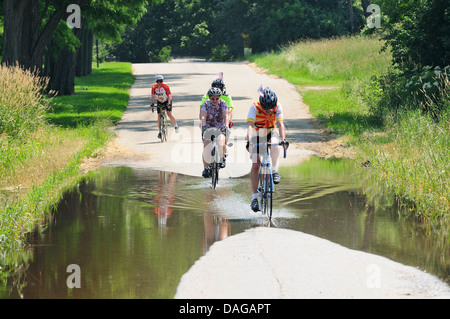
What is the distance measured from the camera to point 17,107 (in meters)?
17.0

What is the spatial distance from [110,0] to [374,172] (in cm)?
1812

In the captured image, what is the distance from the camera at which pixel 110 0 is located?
96.0 ft

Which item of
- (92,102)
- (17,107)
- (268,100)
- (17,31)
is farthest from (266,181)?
(92,102)

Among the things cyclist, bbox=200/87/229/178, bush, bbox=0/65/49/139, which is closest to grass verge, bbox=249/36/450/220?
cyclist, bbox=200/87/229/178

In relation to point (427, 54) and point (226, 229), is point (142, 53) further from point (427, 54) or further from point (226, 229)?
point (226, 229)

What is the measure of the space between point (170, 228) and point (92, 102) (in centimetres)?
2173

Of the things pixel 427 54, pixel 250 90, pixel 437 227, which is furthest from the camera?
pixel 250 90

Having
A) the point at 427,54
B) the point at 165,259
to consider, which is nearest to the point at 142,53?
the point at 427,54

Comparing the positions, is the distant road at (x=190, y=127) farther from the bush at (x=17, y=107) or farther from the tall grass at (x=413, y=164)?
the tall grass at (x=413, y=164)

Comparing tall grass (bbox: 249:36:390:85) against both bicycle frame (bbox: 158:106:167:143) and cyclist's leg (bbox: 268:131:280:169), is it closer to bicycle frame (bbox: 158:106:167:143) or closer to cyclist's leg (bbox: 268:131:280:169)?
bicycle frame (bbox: 158:106:167:143)

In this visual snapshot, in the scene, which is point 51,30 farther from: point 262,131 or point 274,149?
point 274,149

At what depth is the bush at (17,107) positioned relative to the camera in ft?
54.4

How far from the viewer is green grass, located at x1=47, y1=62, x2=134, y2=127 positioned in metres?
24.7

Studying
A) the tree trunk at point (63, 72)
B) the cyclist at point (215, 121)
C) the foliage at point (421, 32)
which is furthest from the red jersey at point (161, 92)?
the tree trunk at point (63, 72)
